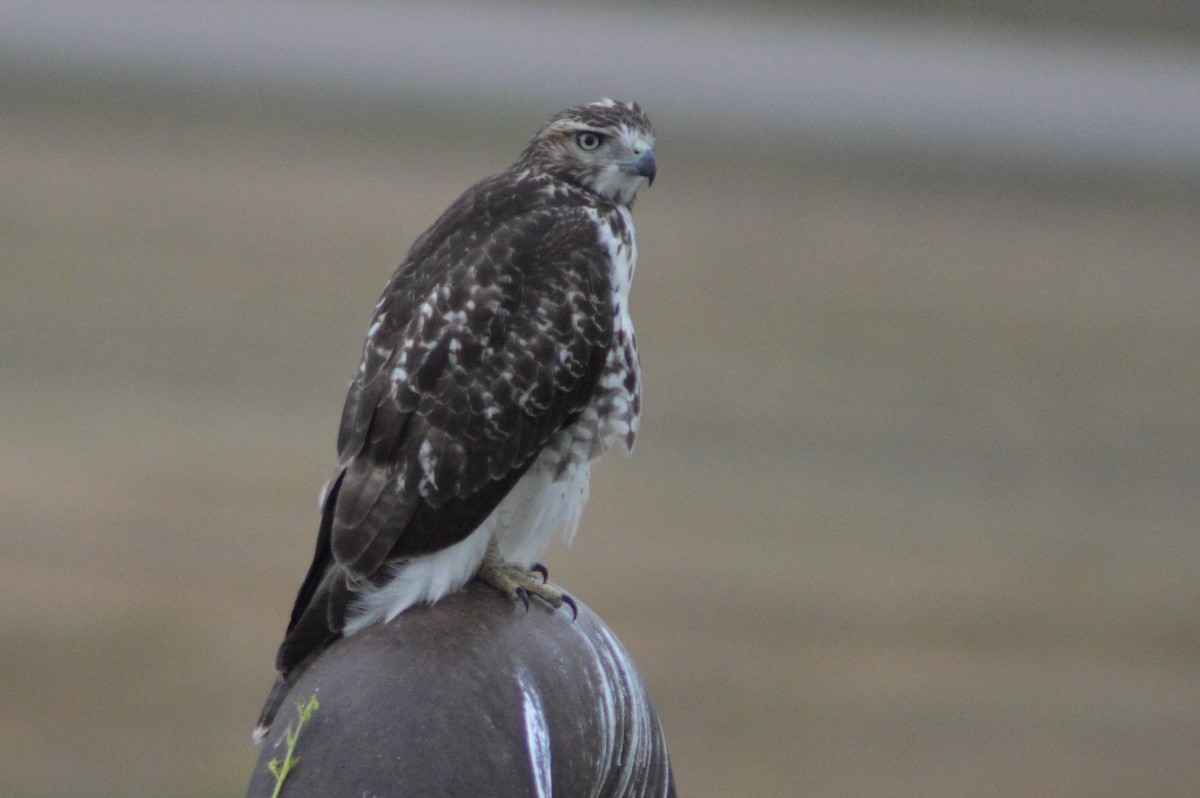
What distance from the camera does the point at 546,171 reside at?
11.9 feet

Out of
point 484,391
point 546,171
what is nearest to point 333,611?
point 484,391

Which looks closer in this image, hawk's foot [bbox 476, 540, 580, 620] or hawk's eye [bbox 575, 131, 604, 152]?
hawk's foot [bbox 476, 540, 580, 620]

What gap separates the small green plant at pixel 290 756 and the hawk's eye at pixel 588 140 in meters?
1.80

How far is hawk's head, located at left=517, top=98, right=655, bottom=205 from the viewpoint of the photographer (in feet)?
11.9

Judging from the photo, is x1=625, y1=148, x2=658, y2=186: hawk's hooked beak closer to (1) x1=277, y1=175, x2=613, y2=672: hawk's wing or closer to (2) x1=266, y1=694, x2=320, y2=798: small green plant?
(1) x1=277, y1=175, x2=613, y2=672: hawk's wing

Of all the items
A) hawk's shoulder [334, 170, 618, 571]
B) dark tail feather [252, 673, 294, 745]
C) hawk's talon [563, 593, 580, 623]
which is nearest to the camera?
dark tail feather [252, 673, 294, 745]

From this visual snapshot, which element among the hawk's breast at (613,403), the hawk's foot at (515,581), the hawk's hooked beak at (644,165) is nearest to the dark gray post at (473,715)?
the hawk's foot at (515,581)

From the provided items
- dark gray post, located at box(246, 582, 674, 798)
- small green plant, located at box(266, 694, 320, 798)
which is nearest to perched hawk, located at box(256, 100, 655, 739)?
dark gray post, located at box(246, 582, 674, 798)

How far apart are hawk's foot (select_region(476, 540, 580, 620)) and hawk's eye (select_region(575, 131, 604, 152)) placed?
1.03 m

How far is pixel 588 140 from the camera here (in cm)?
363

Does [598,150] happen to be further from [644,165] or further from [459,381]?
[459,381]

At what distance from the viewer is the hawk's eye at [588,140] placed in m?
3.62

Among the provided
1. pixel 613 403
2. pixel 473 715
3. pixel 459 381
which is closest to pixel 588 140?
pixel 613 403

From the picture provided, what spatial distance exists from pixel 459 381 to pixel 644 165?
2.79 feet
